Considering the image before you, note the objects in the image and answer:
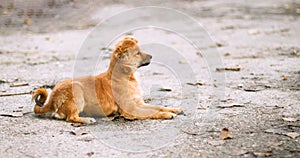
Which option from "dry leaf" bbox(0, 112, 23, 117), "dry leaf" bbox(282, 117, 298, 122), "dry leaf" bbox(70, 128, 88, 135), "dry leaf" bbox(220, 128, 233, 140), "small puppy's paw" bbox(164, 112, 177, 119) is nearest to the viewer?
"dry leaf" bbox(220, 128, 233, 140)

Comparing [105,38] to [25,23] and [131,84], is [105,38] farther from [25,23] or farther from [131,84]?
[131,84]

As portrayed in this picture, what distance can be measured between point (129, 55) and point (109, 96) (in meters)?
0.60

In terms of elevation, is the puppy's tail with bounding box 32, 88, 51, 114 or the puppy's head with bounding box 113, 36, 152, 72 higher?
the puppy's head with bounding box 113, 36, 152, 72

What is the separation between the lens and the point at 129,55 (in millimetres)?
5688

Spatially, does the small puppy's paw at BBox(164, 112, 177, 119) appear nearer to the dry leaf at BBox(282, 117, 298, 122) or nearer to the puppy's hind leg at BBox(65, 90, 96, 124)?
the puppy's hind leg at BBox(65, 90, 96, 124)

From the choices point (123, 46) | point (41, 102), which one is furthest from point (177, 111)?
point (41, 102)

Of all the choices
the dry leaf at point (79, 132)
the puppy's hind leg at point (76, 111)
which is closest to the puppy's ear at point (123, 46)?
the puppy's hind leg at point (76, 111)

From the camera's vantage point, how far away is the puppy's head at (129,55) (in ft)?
18.5

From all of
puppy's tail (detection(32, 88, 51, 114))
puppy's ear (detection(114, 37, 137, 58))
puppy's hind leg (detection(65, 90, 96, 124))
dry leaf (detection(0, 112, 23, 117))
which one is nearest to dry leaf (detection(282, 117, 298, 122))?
puppy's ear (detection(114, 37, 137, 58))

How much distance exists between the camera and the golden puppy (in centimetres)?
533

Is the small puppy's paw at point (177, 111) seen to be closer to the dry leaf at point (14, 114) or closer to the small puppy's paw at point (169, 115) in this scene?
the small puppy's paw at point (169, 115)

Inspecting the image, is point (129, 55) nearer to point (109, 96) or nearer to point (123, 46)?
point (123, 46)

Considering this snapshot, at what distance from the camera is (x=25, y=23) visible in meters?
15.0

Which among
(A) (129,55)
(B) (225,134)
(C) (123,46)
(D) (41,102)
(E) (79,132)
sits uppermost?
(C) (123,46)
